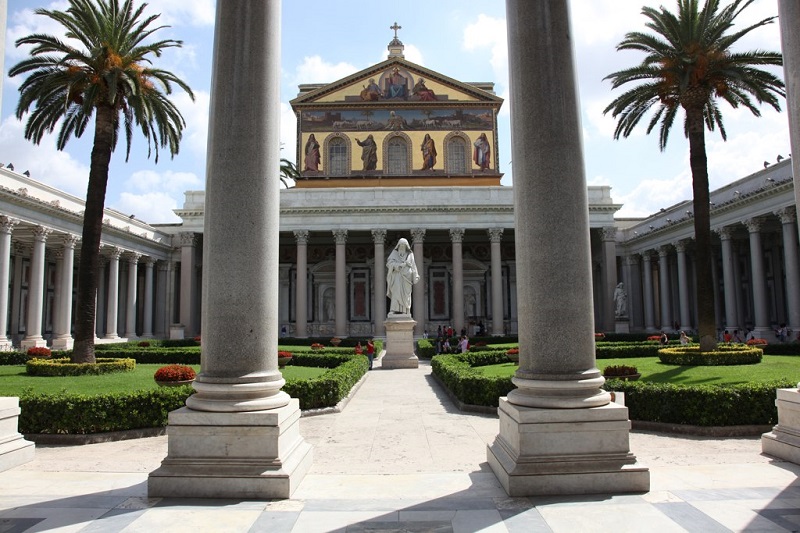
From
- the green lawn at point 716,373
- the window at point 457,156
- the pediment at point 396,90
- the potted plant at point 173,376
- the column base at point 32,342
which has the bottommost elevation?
the green lawn at point 716,373

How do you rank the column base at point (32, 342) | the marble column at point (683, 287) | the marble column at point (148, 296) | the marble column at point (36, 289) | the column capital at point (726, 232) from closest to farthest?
the column base at point (32, 342) → the marble column at point (36, 289) → the column capital at point (726, 232) → the marble column at point (683, 287) → the marble column at point (148, 296)

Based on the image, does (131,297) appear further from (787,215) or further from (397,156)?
(787,215)

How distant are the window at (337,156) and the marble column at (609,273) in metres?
21.7

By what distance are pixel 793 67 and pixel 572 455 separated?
5.18 m

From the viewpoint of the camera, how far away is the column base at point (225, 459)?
5.70 m

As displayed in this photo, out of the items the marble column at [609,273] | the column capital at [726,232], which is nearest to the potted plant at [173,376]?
the column capital at [726,232]

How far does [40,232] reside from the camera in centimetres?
3300

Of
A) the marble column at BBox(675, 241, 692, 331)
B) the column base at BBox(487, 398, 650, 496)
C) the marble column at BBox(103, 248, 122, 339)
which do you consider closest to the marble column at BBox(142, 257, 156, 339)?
the marble column at BBox(103, 248, 122, 339)

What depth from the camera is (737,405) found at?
1005cm

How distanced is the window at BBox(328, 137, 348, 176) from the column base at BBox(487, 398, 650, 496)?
45.5 meters

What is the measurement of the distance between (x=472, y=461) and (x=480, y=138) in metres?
44.6

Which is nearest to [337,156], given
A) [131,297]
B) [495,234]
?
[495,234]

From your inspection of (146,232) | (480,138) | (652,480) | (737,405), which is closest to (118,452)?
(652,480)

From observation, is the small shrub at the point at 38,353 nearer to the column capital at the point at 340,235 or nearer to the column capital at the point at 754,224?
the column capital at the point at 340,235
